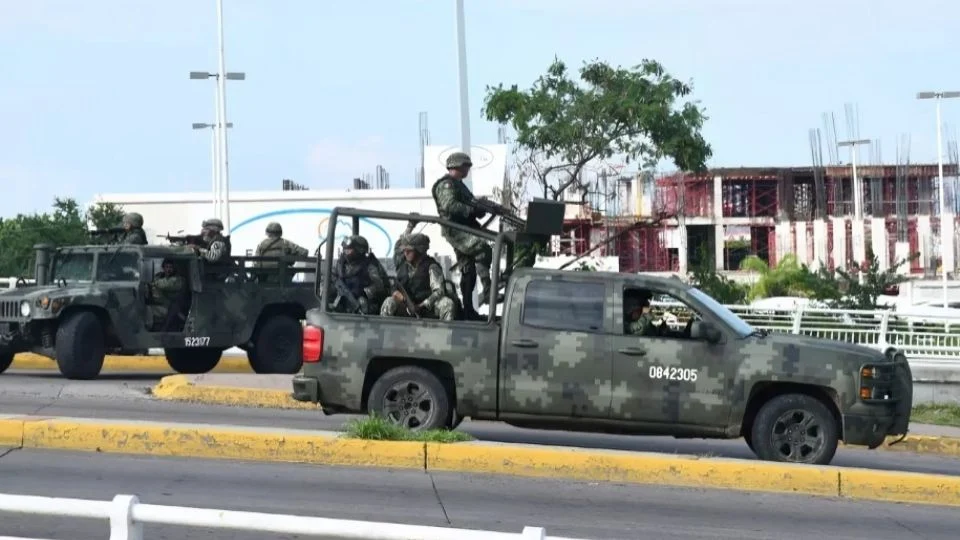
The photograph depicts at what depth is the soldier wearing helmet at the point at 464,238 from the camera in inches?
511

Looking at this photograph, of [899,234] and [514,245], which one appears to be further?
[899,234]

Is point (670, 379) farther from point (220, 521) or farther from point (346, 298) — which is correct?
point (220, 521)

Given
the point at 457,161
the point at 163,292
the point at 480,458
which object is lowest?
the point at 480,458

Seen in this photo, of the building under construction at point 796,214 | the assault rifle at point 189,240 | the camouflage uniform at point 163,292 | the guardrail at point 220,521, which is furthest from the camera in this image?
the building under construction at point 796,214

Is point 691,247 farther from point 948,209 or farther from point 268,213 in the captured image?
point 268,213

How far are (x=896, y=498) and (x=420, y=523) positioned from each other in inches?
148

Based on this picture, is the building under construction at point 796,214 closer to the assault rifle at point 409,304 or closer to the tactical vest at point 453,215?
the tactical vest at point 453,215

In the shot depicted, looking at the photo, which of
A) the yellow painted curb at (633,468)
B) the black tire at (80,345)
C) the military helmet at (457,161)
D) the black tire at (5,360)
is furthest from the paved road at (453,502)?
the black tire at (5,360)

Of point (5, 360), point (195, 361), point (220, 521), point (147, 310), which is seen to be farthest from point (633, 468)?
point (5, 360)

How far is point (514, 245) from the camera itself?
1302 centimetres

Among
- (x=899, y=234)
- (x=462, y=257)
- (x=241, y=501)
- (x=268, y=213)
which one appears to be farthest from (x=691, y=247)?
(x=241, y=501)

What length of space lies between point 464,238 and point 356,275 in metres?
1.01

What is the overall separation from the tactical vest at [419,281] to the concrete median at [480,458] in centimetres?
171

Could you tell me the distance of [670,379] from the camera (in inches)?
454
